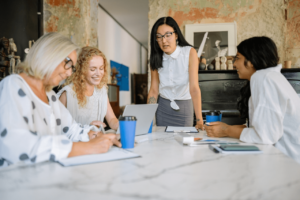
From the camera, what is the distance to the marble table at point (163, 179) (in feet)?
1.82

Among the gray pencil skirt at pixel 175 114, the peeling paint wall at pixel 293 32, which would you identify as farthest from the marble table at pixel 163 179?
the peeling paint wall at pixel 293 32

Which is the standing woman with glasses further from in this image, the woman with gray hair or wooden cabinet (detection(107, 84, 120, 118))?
wooden cabinet (detection(107, 84, 120, 118))

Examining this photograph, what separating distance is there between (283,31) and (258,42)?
279cm

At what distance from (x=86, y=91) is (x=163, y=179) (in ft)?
4.20

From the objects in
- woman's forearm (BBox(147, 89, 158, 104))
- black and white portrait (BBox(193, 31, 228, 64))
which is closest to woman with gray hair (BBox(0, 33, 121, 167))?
woman's forearm (BBox(147, 89, 158, 104))

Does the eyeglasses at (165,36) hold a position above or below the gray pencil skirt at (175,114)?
above

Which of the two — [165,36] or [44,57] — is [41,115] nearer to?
[44,57]

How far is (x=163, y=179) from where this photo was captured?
2.11 feet

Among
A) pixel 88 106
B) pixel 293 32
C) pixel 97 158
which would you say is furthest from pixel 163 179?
pixel 293 32

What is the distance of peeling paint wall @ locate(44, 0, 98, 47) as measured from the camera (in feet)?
12.2

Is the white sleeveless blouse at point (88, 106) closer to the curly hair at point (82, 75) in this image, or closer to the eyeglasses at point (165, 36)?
the curly hair at point (82, 75)

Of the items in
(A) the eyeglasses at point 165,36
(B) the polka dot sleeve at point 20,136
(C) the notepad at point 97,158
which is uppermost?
(A) the eyeglasses at point 165,36

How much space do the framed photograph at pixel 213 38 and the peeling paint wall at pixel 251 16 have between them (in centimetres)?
9

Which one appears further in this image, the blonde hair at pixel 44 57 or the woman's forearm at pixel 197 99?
the woman's forearm at pixel 197 99
